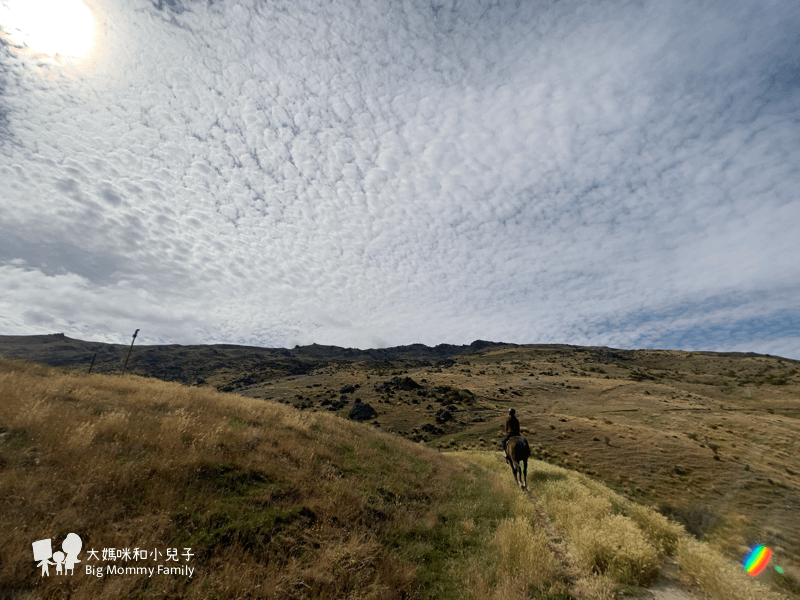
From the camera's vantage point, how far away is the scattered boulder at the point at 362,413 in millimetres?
48056

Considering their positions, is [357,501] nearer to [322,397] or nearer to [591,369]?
[322,397]

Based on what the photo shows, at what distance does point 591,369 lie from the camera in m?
95.1

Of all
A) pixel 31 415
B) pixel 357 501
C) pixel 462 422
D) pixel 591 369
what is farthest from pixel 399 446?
pixel 591 369

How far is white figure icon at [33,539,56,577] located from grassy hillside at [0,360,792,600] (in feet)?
0.33

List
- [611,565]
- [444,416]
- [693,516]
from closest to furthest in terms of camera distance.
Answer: [611,565]
[693,516]
[444,416]

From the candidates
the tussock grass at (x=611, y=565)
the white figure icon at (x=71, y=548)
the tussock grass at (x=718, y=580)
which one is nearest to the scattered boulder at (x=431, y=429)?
the tussock grass at (x=611, y=565)

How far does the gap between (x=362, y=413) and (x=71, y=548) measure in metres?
46.3

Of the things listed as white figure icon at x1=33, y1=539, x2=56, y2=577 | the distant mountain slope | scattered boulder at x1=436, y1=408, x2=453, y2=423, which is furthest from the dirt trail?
the distant mountain slope

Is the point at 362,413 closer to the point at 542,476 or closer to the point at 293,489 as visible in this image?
the point at 542,476

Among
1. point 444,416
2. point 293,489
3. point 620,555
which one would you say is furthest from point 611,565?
point 444,416

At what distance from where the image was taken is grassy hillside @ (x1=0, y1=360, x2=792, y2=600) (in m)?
4.83

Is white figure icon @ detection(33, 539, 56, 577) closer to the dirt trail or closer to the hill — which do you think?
the hill

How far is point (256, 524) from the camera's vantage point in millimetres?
6328

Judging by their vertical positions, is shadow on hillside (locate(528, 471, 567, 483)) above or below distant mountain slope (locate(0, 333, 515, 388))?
below
